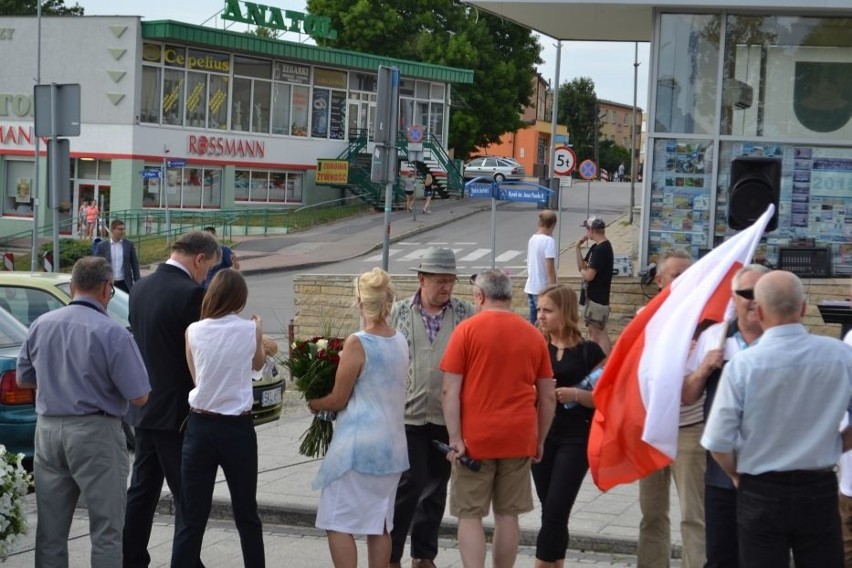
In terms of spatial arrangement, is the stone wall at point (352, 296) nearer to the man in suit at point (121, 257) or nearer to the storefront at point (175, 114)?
the man in suit at point (121, 257)

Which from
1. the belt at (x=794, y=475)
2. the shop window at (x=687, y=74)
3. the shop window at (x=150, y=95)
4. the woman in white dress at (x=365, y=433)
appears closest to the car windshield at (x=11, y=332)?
the woman in white dress at (x=365, y=433)

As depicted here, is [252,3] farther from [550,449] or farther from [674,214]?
[550,449]

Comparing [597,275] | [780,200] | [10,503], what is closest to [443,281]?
[10,503]

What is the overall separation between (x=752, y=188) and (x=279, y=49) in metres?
37.2

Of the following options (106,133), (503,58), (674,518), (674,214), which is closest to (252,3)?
(106,133)

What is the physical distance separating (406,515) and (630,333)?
1.96 metres

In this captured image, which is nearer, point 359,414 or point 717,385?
point 717,385

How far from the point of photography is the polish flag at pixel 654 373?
18.0ft

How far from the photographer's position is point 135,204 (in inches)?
1634

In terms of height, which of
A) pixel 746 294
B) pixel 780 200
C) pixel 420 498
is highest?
pixel 780 200

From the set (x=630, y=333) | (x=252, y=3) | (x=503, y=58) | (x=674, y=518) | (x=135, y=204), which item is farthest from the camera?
(x=503, y=58)

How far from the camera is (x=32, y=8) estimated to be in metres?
73.7

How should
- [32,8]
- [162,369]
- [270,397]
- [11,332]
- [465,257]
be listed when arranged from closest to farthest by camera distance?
[162,369], [11,332], [270,397], [465,257], [32,8]

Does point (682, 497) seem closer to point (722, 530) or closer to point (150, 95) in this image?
point (722, 530)
